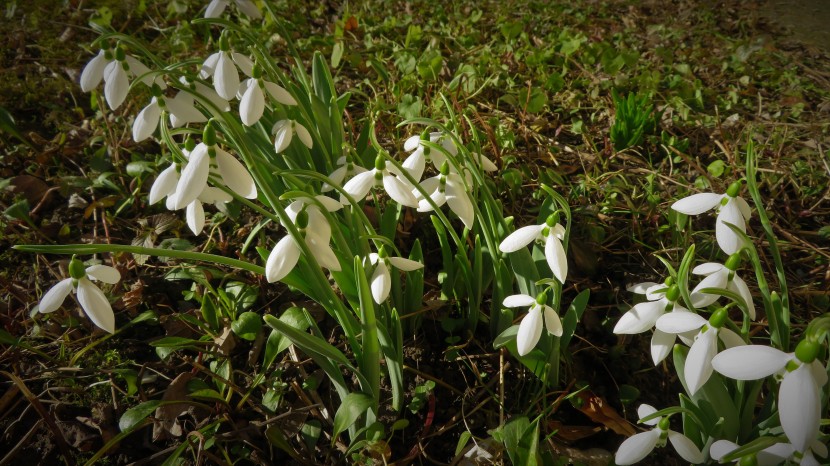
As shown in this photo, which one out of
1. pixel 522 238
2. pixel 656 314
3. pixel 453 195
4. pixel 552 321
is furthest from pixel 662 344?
pixel 453 195

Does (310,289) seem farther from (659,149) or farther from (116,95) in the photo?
(659,149)

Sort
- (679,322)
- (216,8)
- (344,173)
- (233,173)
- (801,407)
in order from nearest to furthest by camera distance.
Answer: (801,407)
(679,322)
(233,173)
(344,173)
(216,8)

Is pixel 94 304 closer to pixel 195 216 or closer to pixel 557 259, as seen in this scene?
pixel 195 216

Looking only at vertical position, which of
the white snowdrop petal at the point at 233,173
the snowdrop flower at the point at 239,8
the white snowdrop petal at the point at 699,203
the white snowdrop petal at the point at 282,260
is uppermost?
the snowdrop flower at the point at 239,8

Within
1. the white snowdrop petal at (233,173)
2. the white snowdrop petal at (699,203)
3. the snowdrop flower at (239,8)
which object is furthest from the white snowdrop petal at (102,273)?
the white snowdrop petal at (699,203)

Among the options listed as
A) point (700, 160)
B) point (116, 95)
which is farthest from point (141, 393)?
point (700, 160)

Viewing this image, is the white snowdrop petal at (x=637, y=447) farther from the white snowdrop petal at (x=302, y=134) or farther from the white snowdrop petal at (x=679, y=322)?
the white snowdrop petal at (x=302, y=134)

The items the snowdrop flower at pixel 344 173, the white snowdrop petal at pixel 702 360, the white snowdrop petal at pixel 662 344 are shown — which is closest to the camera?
the white snowdrop petal at pixel 702 360
